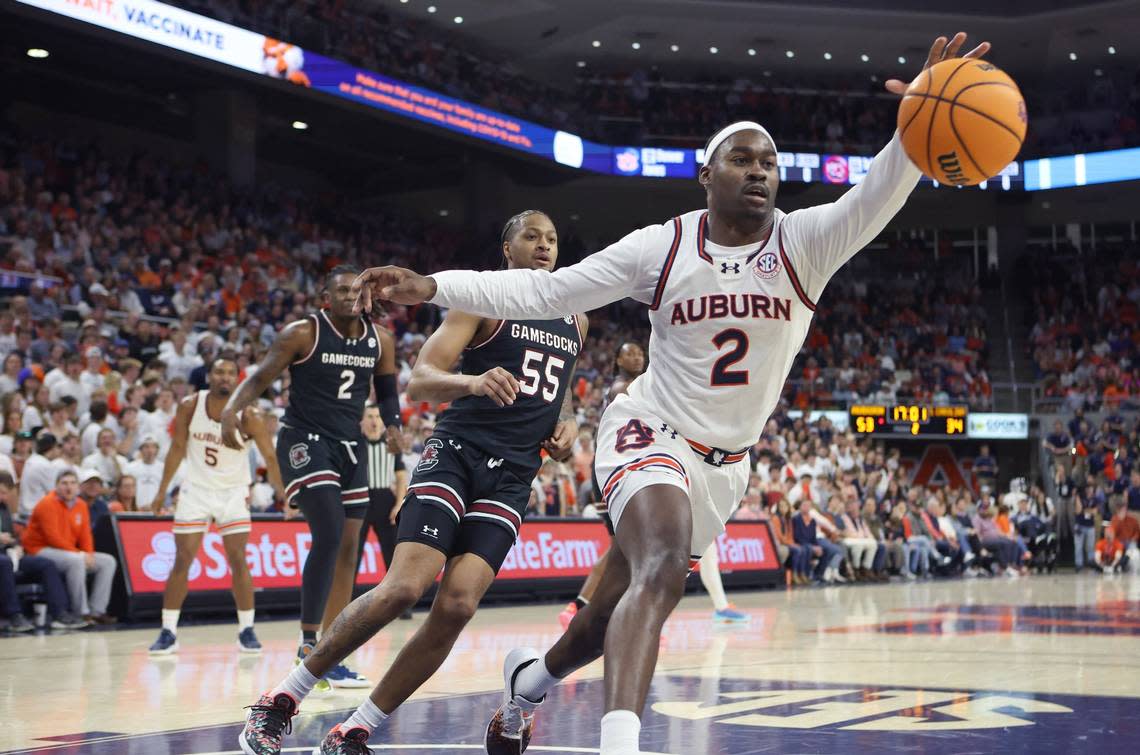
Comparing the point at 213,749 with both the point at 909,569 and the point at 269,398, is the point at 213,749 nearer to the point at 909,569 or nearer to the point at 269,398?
the point at 269,398

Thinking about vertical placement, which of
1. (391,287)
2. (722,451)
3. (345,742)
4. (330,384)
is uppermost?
(391,287)

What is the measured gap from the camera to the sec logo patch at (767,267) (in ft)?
14.4

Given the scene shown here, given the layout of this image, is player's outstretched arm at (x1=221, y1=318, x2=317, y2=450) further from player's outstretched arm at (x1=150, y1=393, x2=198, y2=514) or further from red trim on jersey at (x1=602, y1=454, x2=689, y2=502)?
red trim on jersey at (x1=602, y1=454, x2=689, y2=502)

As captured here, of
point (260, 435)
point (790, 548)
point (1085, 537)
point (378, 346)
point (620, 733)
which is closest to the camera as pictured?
point (620, 733)

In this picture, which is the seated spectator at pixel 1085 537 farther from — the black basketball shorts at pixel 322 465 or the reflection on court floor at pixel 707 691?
the black basketball shorts at pixel 322 465

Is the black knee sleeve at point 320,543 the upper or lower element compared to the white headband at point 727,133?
lower

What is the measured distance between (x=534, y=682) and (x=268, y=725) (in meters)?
1.02

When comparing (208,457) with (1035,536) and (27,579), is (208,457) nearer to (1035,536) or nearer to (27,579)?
(27,579)

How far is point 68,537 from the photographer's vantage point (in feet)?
36.6

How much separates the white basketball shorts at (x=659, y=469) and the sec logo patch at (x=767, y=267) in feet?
2.04

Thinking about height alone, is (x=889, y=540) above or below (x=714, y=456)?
below

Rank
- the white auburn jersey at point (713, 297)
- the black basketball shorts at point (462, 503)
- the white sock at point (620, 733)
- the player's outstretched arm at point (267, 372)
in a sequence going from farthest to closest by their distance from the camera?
the player's outstretched arm at point (267, 372) → the black basketball shorts at point (462, 503) → the white auburn jersey at point (713, 297) → the white sock at point (620, 733)

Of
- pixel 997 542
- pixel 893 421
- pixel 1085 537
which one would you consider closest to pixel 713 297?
pixel 997 542

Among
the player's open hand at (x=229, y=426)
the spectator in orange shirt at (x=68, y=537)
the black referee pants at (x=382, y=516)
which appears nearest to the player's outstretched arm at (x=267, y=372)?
the player's open hand at (x=229, y=426)
